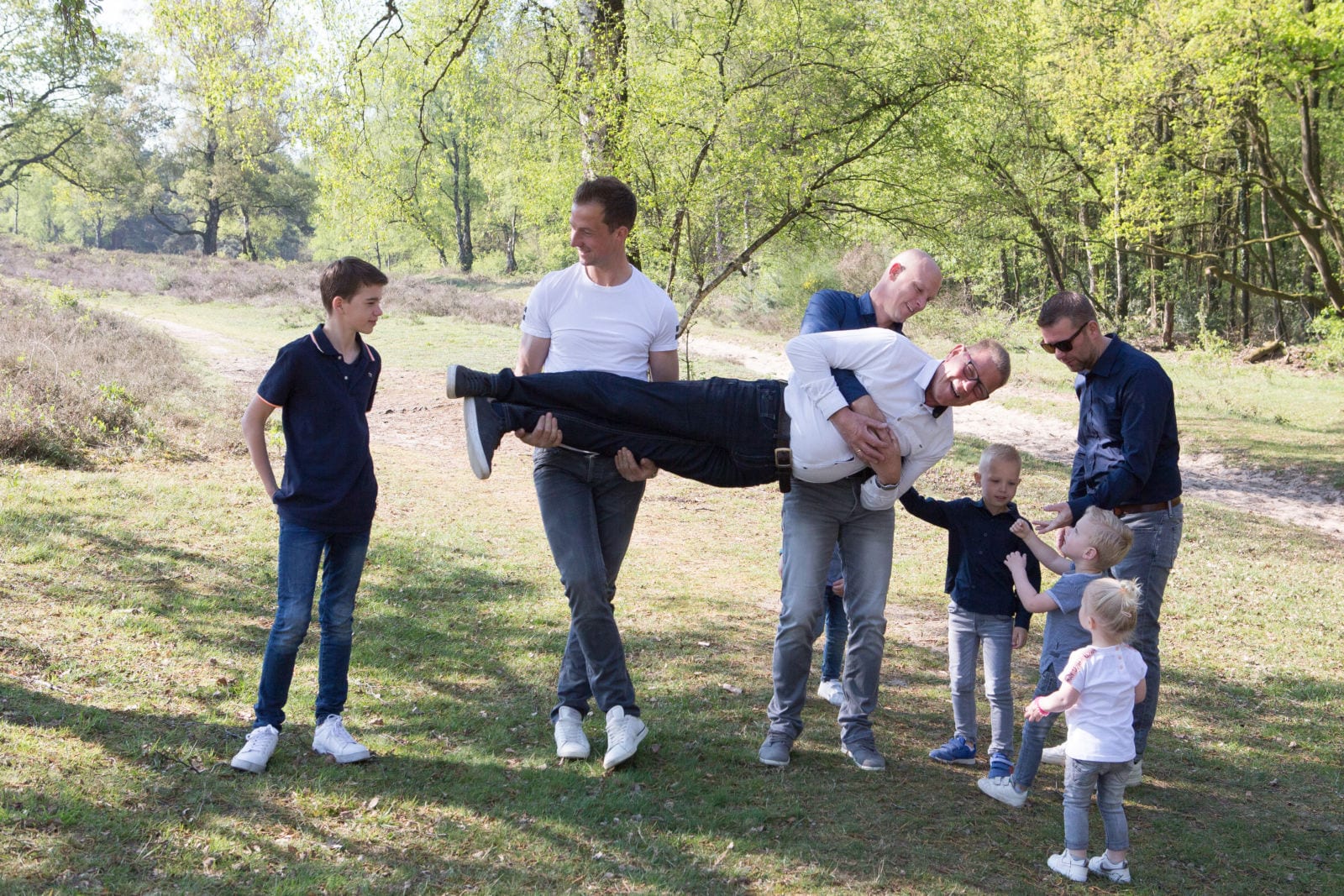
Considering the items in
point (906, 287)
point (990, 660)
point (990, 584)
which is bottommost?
point (990, 660)

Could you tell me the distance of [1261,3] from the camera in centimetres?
1783

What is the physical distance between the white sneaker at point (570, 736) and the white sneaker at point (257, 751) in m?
1.25

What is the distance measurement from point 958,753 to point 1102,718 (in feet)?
4.05

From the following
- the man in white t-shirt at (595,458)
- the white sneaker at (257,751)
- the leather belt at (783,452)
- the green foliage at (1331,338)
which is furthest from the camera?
the green foliage at (1331,338)

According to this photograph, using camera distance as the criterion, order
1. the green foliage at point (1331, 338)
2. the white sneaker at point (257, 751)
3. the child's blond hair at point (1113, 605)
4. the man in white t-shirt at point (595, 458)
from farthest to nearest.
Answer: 1. the green foliage at point (1331, 338)
2. the man in white t-shirt at point (595, 458)
3. the white sneaker at point (257, 751)
4. the child's blond hair at point (1113, 605)

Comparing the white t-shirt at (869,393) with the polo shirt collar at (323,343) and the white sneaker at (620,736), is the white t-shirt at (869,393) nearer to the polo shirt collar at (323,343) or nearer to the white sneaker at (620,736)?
the white sneaker at (620,736)

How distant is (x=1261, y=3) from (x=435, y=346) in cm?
1852

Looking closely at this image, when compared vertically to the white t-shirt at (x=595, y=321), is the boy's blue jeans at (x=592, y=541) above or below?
below

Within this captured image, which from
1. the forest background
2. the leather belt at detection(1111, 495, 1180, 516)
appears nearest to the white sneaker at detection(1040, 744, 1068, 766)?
the leather belt at detection(1111, 495, 1180, 516)

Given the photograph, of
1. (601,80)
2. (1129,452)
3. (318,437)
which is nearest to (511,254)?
(601,80)

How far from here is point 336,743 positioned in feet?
14.6

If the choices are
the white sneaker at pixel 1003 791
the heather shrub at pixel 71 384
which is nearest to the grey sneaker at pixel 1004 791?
the white sneaker at pixel 1003 791

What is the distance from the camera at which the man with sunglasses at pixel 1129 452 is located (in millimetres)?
4598

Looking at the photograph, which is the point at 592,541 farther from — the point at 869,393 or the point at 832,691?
the point at 832,691
